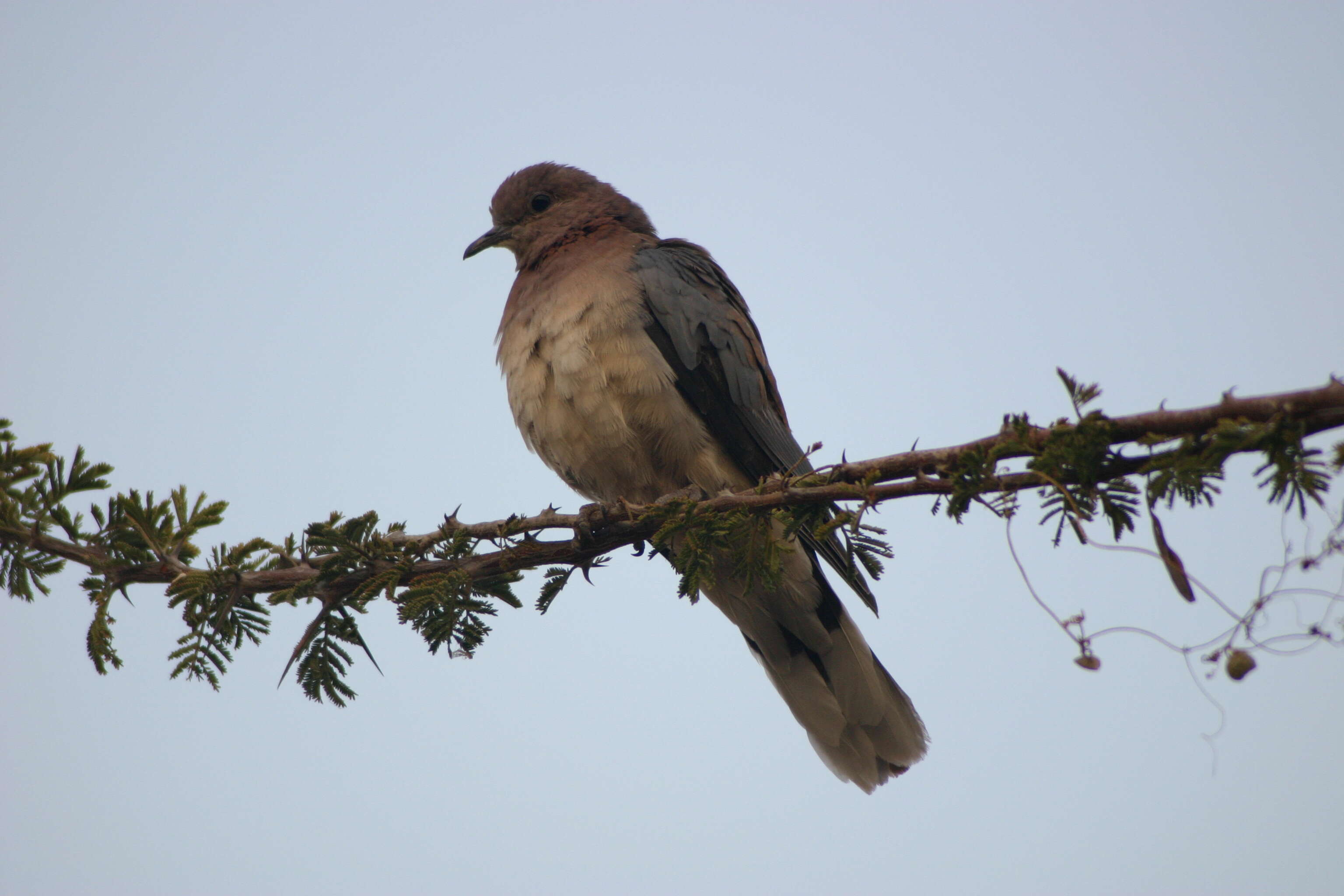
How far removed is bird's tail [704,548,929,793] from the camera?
421 cm

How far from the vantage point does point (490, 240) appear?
18.9ft

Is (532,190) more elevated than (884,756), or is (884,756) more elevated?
(532,190)

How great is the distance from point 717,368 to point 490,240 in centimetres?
208

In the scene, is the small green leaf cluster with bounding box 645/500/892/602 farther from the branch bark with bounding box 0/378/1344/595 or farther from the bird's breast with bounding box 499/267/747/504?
the bird's breast with bounding box 499/267/747/504

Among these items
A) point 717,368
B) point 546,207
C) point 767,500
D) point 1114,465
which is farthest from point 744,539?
point 546,207

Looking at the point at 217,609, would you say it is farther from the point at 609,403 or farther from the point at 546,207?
the point at 546,207

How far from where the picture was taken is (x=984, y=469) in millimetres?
2119

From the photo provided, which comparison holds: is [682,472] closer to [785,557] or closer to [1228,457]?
[785,557]

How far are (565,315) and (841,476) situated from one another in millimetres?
2269

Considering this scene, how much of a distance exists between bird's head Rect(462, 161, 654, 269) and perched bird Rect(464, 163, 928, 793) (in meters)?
0.99

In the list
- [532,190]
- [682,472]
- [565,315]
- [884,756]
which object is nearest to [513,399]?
[565,315]

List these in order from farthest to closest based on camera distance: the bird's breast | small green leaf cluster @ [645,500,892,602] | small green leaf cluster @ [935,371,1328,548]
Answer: the bird's breast < small green leaf cluster @ [645,500,892,602] < small green leaf cluster @ [935,371,1328,548]

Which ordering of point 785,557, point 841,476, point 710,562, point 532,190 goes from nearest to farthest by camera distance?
1. point 841,476
2. point 710,562
3. point 785,557
4. point 532,190

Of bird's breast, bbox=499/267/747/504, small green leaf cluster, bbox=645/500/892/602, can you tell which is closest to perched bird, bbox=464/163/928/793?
bird's breast, bbox=499/267/747/504
